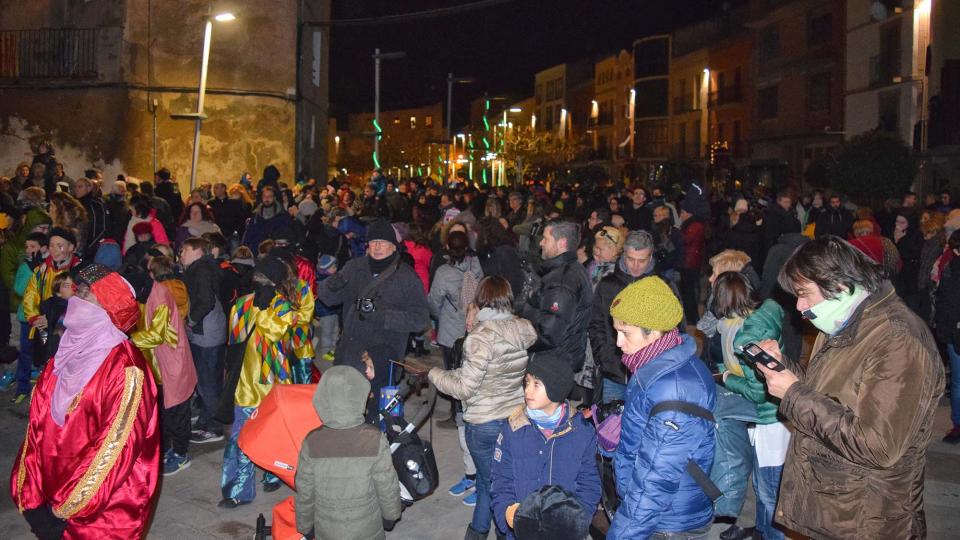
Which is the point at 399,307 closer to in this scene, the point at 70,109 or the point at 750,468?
the point at 750,468

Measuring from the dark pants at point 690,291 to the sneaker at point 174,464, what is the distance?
7.96m

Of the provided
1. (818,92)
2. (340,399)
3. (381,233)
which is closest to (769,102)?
(818,92)

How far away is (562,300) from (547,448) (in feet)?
7.93

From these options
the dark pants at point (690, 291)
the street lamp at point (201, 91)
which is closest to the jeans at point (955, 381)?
the dark pants at point (690, 291)

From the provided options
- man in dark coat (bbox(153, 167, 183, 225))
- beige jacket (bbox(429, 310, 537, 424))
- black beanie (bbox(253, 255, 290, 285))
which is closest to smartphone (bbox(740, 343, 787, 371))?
beige jacket (bbox(429, 310, 537, 424))

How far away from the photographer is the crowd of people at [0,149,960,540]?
336 centimetres

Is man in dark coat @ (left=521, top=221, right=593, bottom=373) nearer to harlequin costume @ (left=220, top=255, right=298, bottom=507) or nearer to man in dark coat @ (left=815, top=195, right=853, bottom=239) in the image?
harlequin costume @ (left=220, top=255, right=298, bottom=507)

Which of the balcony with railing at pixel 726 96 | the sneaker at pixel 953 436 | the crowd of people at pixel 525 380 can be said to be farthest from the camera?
the balcony with railing at pixel 726 96

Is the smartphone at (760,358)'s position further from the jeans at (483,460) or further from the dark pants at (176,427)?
the dark pants at (176,427)

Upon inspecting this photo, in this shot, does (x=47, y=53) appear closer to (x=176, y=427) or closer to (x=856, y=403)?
(x=176, y=427)

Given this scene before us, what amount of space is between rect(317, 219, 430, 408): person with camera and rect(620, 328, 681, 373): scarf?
3.41 metres

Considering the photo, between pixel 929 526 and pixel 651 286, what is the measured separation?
3.46 meters

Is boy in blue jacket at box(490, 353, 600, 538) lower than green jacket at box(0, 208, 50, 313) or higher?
lower

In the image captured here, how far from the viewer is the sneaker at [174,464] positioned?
279 inches
